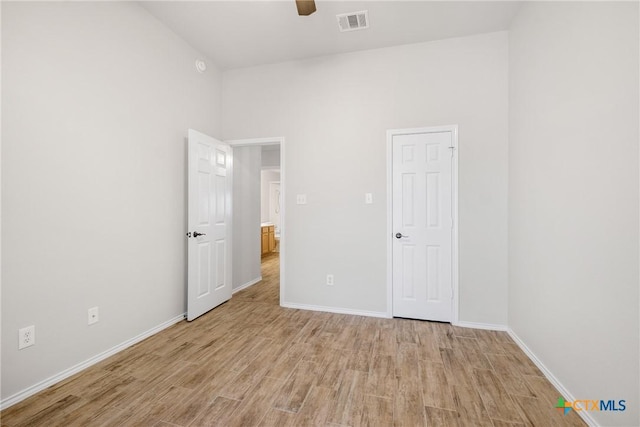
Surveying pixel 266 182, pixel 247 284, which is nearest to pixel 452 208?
pixel 247 284

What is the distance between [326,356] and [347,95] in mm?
2793

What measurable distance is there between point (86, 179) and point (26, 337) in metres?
1.12

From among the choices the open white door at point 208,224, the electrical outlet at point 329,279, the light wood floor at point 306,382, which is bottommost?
the light wood floor at point 306,382

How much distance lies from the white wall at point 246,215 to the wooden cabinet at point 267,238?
2396mm

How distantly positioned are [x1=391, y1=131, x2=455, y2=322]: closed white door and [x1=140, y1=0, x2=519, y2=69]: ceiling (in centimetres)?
105

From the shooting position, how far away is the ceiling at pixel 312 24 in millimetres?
2510

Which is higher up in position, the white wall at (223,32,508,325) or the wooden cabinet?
the white wall at (223,32,508,325)

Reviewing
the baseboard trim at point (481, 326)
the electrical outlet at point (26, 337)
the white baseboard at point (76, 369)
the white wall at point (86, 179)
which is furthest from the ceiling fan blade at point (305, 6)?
the baseboard trim at point (481, 326)

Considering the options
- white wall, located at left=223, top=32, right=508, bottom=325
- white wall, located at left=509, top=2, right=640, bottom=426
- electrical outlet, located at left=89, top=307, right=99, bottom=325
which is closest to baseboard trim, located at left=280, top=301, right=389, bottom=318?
white wall, located at left=223, top=32, right=508, bottom=325

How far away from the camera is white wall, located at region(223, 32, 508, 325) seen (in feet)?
9.35

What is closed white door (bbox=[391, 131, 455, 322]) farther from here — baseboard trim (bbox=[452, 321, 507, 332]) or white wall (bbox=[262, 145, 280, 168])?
white wall (bbox=[262, 145, 280, 168])

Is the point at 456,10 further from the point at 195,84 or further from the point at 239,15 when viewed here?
the point at 195,84

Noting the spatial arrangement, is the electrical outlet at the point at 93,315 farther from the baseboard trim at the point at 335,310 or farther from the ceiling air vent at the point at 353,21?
the ceiling air vent at the point at 353,21

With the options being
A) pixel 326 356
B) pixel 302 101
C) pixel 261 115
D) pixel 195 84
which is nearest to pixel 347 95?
pixel 302 101
